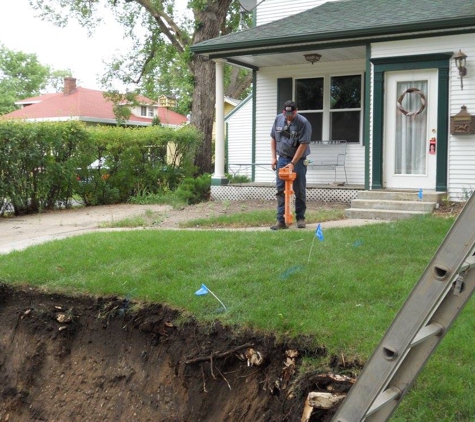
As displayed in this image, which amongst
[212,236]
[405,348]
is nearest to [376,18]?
[212,236]

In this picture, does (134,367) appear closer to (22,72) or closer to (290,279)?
(290,279)

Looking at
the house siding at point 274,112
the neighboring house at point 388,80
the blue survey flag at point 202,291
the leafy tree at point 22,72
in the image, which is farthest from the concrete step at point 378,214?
the leafy tree at point 22,72

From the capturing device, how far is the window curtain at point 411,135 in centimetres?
1237

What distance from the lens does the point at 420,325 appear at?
2717 mm

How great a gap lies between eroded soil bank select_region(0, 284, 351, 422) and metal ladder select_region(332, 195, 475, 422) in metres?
1.27

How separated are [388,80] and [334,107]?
96.5 inches

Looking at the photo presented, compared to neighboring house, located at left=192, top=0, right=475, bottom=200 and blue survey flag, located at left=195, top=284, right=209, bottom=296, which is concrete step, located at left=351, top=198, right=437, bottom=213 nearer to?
neighboring house, located at left=192, top=0, right=475, bottom=200

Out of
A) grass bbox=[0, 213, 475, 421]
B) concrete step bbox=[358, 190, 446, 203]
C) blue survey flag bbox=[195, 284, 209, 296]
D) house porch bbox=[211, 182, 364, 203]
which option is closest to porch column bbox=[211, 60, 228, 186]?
house porch bbox=[211, 182, 364, 203]

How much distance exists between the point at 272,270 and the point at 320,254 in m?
0.78

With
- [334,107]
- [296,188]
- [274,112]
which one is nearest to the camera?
[296,188]

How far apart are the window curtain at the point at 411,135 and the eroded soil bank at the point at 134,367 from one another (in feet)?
26.6

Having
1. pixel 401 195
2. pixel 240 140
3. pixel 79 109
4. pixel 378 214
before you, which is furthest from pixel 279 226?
pixel 79 109

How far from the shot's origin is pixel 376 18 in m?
13.0

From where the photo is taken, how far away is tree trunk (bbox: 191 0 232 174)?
20.1 meters
